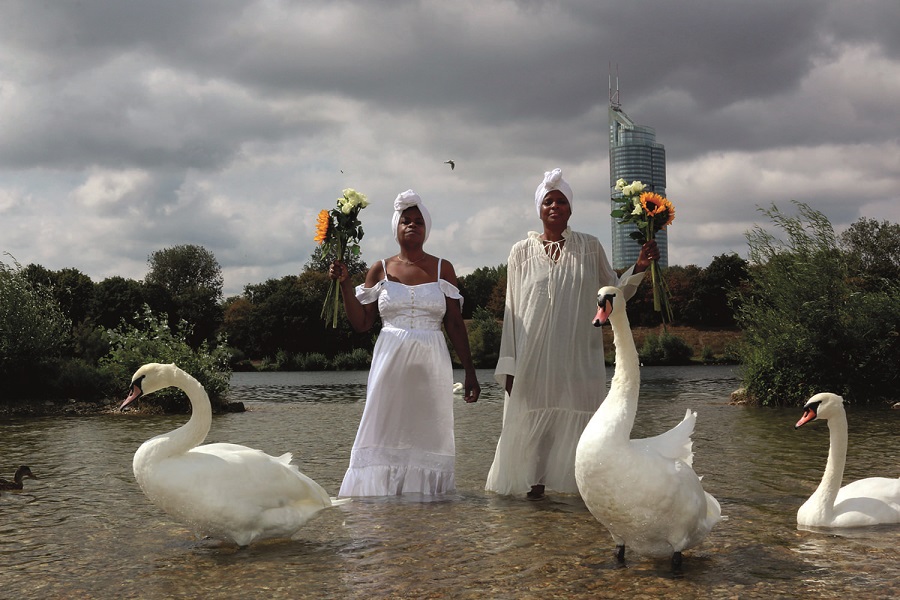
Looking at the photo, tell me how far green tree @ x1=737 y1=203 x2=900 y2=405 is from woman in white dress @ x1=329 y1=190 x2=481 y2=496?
16.5 m

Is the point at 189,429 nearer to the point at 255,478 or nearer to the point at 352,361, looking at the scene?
the point at 255,478

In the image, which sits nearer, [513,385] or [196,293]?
[513,385]

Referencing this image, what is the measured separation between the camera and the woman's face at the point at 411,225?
8180 millimetres

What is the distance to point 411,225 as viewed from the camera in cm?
818

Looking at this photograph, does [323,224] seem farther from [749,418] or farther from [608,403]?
[749,418]

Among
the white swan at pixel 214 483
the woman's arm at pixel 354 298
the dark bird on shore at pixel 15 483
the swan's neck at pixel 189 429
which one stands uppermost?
the woman's arm at pixel 354 298

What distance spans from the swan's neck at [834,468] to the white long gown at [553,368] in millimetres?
1937

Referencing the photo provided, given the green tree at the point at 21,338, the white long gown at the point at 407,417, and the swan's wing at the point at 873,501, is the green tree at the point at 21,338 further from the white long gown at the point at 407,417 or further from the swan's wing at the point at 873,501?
the swan's wing at the point at 873,501

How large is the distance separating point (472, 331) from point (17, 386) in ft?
115

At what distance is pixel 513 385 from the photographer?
306 inches


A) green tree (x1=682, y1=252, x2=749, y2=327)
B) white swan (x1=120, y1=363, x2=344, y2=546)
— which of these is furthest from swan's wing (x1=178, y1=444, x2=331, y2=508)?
green tree (x1=682, y1=252, x2=749, y2=327)

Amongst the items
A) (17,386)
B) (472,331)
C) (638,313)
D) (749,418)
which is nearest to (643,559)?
(749,418)

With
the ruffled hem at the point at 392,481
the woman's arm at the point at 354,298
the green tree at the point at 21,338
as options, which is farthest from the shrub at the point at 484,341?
the ruffled hem at the point at 392,481

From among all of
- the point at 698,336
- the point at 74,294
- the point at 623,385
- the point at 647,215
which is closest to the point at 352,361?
the point at 74,294
